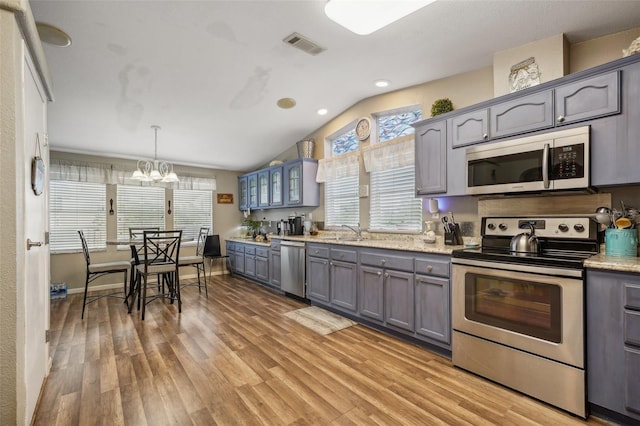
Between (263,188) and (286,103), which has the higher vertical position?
(286,103)

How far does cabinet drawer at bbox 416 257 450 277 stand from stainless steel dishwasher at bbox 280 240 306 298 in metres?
1.83

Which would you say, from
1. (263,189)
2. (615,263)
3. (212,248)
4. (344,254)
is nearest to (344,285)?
(344,254)

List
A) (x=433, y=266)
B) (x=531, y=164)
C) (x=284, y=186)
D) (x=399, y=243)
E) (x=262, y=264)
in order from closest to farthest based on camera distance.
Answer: (x=531, y=164) → (x=433, y=266) → (x=399, y=243) → (x=262, y=264) → (x=284, y=186)

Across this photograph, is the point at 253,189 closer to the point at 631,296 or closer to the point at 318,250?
the point at 318,250

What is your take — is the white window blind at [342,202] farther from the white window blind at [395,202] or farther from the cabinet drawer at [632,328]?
the cabinet drawer at [632,328]

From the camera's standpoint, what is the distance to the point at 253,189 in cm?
620

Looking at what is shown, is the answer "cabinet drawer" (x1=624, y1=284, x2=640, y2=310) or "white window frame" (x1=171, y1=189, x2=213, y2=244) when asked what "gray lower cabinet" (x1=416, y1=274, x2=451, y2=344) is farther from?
"white window frame" (x1=171, y1=189, x2=213, y2=244)

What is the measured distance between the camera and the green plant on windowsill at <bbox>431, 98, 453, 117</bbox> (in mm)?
2998

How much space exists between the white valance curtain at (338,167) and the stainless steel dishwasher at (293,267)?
116 centimetres

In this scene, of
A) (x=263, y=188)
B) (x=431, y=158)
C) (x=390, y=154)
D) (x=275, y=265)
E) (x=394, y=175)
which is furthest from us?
(x=263, y=188)

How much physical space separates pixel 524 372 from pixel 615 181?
1.36 meters

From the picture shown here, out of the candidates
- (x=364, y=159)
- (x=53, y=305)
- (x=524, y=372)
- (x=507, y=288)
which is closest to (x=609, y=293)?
(x=507, y=288)

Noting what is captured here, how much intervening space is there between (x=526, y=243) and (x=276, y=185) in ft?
13.3

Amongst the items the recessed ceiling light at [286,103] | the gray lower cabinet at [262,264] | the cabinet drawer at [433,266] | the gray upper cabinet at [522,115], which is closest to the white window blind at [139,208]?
the gray lower cabinet at [262,264]
